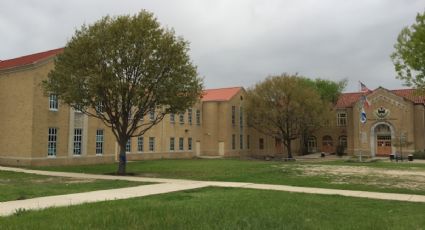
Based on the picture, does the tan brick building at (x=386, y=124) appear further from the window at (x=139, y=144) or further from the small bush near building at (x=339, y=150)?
the window at (x=139, y=144)

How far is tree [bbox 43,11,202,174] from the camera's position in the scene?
22.6 metres

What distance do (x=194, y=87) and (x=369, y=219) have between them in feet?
54.1

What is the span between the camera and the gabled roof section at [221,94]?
55.7 meters

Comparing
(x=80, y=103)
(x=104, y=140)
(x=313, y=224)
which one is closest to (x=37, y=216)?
(x=313, y=224)

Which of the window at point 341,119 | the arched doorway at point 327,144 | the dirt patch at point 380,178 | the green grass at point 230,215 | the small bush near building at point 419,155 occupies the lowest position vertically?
the dirt patch at point 380,178

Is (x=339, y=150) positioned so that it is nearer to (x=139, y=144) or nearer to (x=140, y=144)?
(x=140, y=144)

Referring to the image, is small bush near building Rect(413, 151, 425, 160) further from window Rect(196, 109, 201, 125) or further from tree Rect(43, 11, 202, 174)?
tree Rect(43, 11, 202, 174)


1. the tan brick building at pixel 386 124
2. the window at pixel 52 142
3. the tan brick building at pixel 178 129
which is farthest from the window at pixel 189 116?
the window at pixel 52 142

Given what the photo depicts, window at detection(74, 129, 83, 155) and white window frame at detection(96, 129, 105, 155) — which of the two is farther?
white window frame at detection(96, 129, 105, 155)

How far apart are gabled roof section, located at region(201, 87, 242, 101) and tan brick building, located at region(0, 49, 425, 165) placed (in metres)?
0.14

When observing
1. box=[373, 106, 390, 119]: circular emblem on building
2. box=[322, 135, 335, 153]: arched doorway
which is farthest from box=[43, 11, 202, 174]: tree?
box=[322, 135, 335, 153]: arched doorway

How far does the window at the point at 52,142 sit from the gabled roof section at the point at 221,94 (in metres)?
26.6

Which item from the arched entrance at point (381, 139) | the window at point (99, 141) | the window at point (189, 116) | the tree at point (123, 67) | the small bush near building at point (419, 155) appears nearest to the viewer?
the tree at point (123, 67)

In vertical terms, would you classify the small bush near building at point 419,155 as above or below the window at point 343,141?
below
